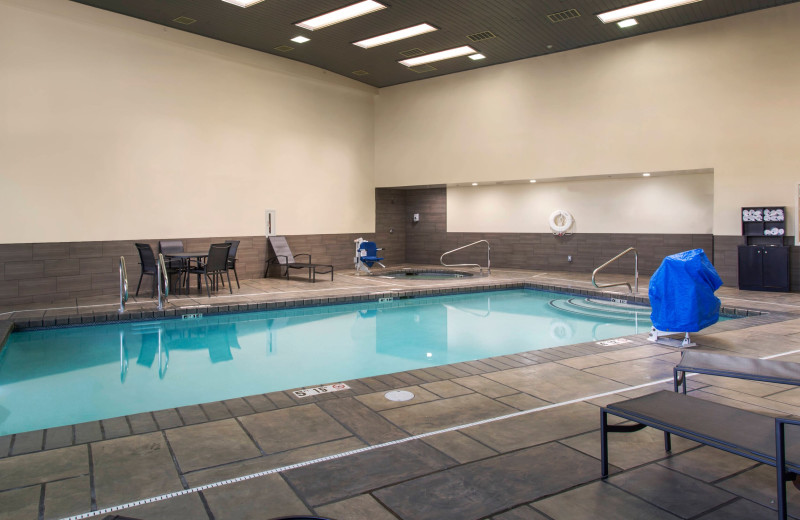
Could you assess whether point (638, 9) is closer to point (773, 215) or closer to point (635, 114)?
point (635, 114)

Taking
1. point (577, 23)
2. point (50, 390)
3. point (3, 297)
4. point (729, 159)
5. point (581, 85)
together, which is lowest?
point (50, 390)

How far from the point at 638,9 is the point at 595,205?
384cm

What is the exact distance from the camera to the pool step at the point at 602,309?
7.05 metres

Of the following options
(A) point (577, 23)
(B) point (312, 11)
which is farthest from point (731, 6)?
(B) point (312, 11)

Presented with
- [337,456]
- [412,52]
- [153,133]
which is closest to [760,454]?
[337,456]

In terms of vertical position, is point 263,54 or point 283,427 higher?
point 263,54

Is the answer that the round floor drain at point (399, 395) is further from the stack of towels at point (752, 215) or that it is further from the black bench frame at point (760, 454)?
the stack of towels at point (752, 215)

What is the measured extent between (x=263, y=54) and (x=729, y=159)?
8.08 metres

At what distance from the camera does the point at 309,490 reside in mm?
2193

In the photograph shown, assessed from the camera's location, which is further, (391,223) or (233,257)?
(391,223)

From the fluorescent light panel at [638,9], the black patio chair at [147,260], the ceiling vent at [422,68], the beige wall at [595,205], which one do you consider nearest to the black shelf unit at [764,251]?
the beige wall at [595,205]

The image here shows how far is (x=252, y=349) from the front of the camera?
561cm

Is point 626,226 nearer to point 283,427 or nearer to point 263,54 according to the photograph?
point 263,54

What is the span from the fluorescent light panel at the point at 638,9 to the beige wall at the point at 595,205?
10.1 ft
